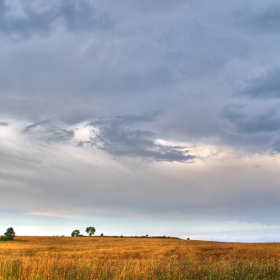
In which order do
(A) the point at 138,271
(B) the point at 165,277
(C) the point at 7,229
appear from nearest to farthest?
(B) the point at 165,277 → (A) the point at 138,271 → (C) the point at 7,229

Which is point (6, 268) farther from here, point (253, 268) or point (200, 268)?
point (253, 268)

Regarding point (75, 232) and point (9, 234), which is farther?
point (75, 232)

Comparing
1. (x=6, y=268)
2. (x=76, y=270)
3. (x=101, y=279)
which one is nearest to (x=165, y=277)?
(x=101, y=279)

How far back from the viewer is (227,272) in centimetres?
1473

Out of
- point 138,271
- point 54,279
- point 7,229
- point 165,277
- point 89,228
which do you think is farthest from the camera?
point 89,228

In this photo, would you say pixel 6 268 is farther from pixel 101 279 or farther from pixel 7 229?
pixel 7 229

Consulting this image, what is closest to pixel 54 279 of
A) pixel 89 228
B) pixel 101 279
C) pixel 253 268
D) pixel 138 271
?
pixel 101 279

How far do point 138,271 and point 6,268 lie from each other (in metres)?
6.59

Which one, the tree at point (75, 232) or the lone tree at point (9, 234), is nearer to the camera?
the lone tree at point (9, 234)

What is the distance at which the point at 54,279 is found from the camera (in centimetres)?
1217

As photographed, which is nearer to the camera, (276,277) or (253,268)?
(276,277)


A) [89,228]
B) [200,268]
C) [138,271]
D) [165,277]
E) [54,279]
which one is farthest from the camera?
[89,228]

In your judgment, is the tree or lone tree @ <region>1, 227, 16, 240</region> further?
the tree

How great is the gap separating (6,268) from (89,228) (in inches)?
4969
